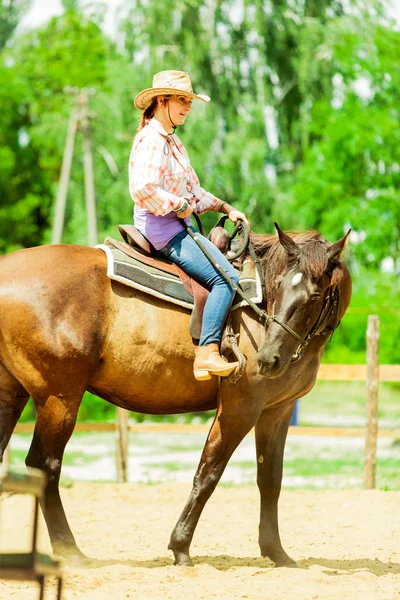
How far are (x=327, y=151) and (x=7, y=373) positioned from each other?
1369 cm

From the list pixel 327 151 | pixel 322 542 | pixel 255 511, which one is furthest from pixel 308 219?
pixel 322 542

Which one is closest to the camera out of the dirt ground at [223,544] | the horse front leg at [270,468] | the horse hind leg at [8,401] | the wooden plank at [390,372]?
the dirt ground at [223,544]

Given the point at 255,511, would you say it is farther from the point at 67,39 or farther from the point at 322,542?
the point at 67,39

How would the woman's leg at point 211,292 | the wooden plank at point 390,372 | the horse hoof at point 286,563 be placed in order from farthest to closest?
the wooden plank at point 390,372
the horse hoof at point 286,563
the woman's leg at point 211,292

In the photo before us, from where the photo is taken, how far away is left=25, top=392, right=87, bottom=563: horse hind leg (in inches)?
200

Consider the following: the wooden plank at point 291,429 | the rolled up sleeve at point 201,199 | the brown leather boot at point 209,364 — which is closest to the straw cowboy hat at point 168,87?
the rolled up sleeve at point 201,199

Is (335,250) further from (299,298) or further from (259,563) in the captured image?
(259,563)

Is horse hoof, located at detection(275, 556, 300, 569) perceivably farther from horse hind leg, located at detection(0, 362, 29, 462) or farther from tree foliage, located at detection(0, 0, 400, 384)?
tree foliage, located at detection(0, 0, 400, 384)

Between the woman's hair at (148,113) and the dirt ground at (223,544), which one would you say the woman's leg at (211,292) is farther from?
the dirt ground at (223,544)

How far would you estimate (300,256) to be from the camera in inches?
199

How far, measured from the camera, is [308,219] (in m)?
19.0

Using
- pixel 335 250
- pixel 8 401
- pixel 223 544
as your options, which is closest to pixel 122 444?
pixel 223 544

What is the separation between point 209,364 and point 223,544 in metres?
1.96

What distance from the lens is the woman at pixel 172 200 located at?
5.10m
